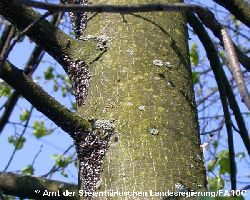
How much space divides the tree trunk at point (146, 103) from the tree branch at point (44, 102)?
0.05 metres

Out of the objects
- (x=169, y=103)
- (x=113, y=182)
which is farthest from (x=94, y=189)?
(x=169, y=103)

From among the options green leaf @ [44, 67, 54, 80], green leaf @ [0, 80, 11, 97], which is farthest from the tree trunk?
green leaf @ [44, 67, 54, 80]

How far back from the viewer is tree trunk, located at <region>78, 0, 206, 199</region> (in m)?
1.21

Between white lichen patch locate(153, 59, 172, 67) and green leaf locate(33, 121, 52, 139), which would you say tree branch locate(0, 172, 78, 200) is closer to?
white lichen patch locate(153, 59, 172, 67)

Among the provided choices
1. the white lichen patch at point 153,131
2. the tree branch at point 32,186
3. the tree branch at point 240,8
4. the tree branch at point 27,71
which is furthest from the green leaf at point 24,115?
the white lichen patch at point 153,131

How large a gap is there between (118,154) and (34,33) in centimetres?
35

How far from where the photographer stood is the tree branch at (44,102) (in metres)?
1.27

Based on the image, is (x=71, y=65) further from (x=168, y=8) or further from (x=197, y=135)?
(x=168, y=8)

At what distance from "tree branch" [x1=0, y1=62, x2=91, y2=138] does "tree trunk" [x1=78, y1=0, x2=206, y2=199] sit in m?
0.05

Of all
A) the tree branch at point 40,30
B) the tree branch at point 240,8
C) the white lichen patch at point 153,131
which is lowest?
the white lichen patch at point 153,131

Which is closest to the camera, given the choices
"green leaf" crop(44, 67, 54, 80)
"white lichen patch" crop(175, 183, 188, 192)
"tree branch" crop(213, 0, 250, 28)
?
"white lichen patch" crop(175, 183, 188, 192)

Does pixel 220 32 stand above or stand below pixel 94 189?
above

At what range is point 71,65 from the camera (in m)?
1.42

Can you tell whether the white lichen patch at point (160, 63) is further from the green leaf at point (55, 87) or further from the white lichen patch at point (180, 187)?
the green leaf at point (55, 87)
